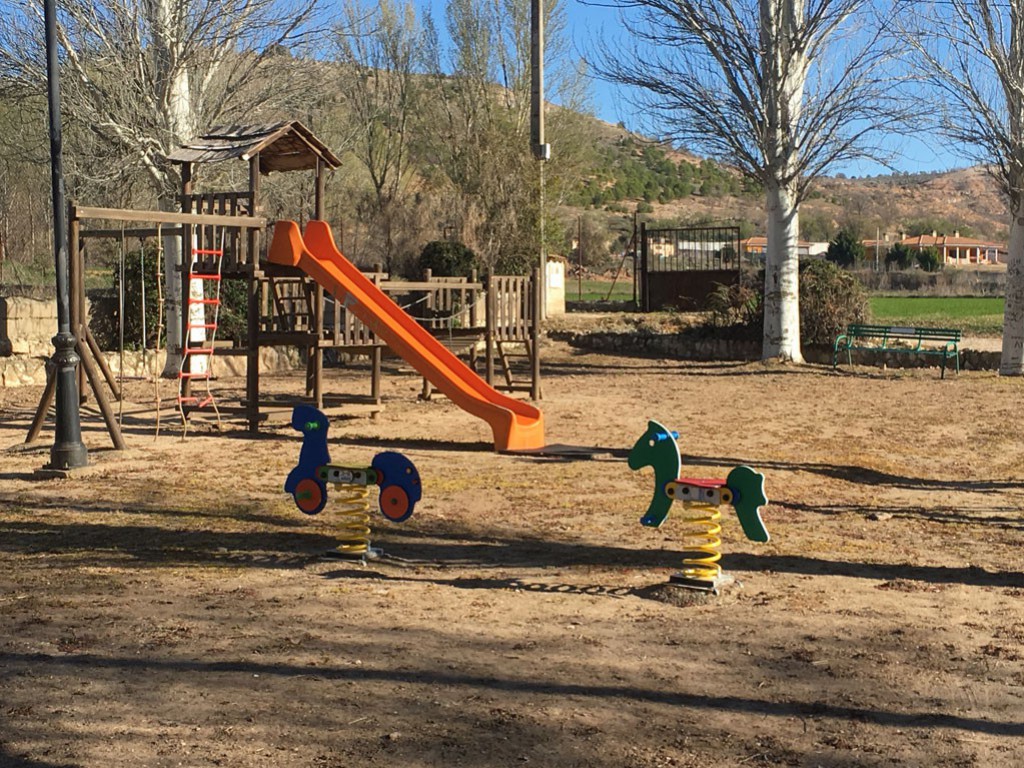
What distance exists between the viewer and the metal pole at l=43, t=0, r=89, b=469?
9844 millimetres

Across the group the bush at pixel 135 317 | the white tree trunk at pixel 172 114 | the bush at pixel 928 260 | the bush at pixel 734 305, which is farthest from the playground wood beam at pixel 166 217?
the bush at pixel 928 260

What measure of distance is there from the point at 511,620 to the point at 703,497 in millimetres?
1256

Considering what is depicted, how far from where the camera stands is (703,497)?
625 cm

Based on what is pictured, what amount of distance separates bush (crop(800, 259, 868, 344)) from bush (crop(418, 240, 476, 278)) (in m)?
7.62

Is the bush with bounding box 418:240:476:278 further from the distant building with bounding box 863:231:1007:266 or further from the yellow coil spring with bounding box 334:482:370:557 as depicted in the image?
the distant building with bounding box 863:231:1007:266

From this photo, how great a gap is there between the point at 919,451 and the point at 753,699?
7.52m

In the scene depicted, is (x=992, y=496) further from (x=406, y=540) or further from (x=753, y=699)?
(x=753, y=699)

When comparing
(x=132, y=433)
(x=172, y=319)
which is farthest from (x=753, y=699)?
(x=172, y=319)

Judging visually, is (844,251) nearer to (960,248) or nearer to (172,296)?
(960,248)

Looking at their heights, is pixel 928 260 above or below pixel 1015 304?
above

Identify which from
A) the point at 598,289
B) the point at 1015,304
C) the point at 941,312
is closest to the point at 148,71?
the point at 1015,304

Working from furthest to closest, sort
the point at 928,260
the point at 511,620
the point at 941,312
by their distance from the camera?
the point at 928,260, the point at 941,312, the point at 511,620

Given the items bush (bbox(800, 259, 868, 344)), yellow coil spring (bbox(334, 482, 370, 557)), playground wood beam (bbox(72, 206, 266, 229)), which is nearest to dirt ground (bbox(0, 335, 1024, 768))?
yellow coil spring (bbox(334, 482, 370, 557))

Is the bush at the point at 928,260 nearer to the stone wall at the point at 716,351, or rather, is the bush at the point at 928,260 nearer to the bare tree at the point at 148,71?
the stone wall at the point at 716,351
